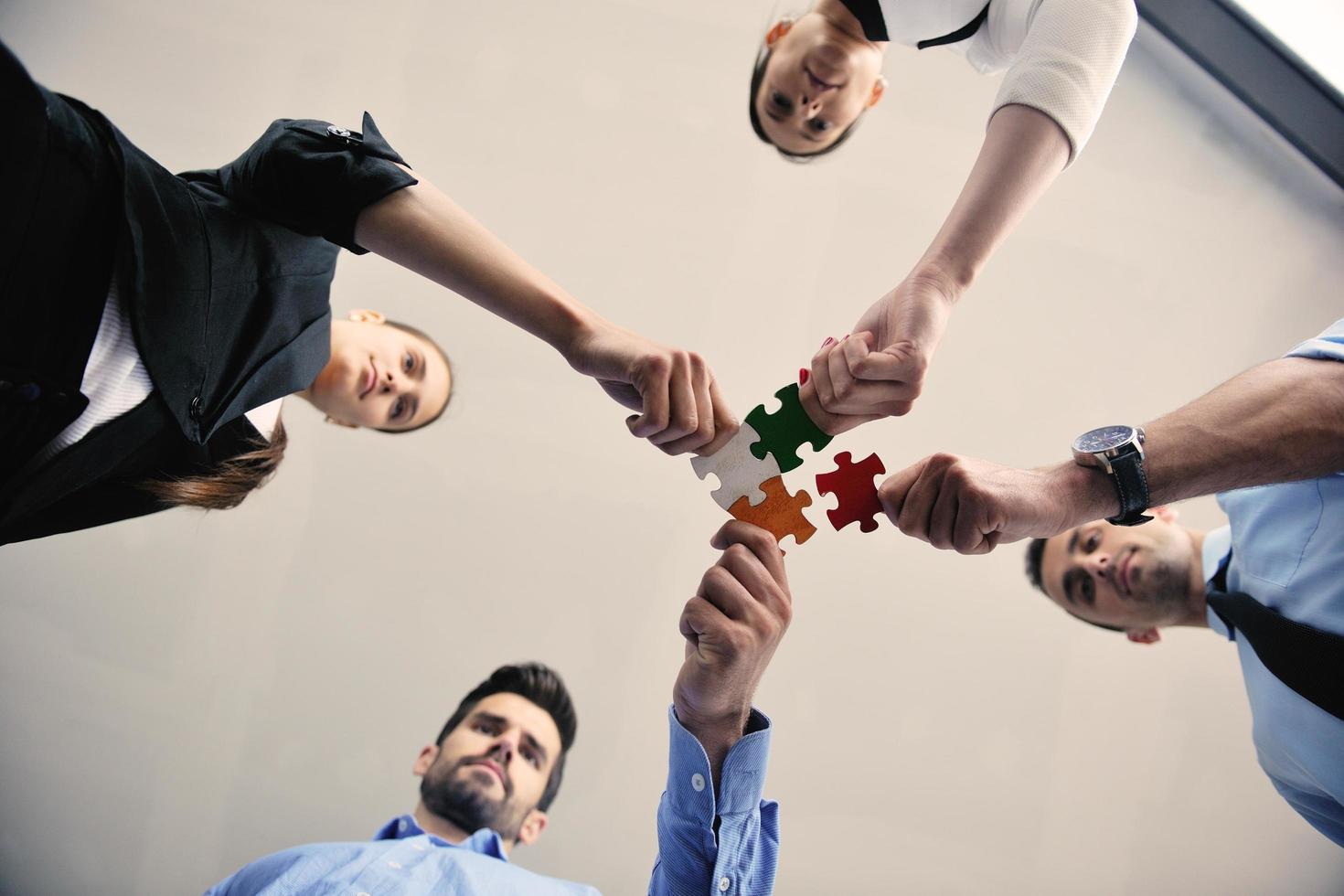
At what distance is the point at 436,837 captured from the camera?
6.99ft

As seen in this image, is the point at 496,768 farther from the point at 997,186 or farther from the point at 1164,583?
the point at 997,186

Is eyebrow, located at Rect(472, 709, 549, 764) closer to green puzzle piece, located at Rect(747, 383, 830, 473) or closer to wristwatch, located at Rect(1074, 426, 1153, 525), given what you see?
green puzzle piece, located at Rect(747, 383, 830, 473)

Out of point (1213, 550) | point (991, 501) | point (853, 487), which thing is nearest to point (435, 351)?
point (853, 487)

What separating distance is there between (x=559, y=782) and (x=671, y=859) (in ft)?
5.00

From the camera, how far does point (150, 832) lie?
2.69 m

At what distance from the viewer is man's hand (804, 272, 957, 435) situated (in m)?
1.10

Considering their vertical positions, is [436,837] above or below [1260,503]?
below

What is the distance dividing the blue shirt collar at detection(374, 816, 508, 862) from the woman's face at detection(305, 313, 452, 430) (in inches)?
44.4

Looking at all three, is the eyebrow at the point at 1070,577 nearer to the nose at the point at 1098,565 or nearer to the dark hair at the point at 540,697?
the nose at the point at 1098,565

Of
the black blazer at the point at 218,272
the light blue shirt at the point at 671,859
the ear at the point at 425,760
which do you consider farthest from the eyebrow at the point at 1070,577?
the black blazer at the point at 218,272

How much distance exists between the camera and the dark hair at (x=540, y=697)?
2.64m

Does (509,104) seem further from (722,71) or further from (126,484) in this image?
(126,484)

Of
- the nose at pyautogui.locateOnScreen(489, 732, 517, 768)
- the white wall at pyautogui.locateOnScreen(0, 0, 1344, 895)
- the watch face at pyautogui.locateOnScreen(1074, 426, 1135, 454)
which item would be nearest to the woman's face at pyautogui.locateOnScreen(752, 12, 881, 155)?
the white wall at pyautogui.locateOnScreen(0, 0, 1344, 895)

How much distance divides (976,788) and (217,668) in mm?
2687
